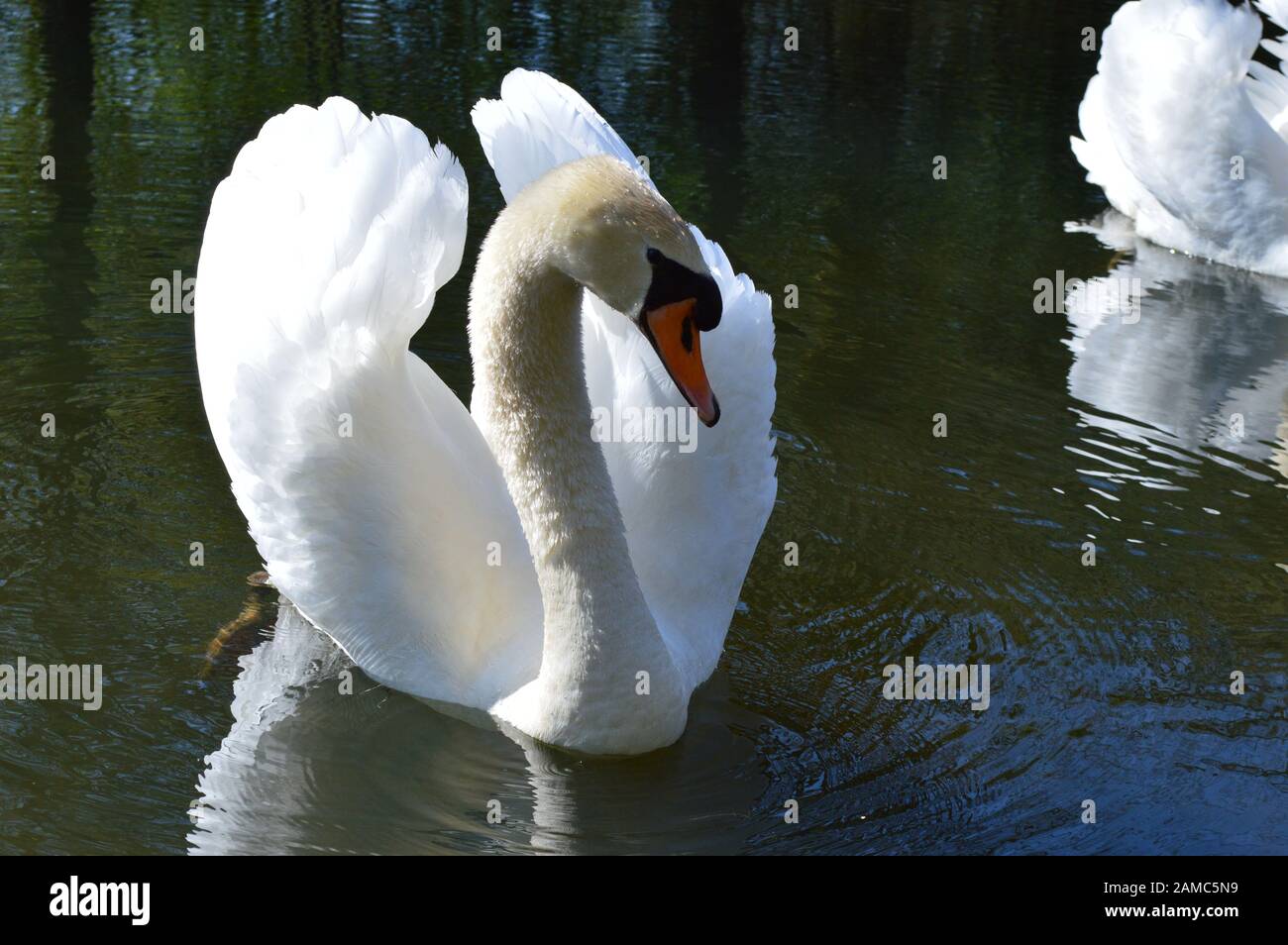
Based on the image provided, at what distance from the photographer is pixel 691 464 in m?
5.20

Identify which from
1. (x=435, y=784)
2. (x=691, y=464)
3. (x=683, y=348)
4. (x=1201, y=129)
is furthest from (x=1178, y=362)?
(x=435, y=784)

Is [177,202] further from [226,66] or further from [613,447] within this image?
[613,447]

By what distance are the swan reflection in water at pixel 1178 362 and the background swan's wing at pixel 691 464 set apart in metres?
2.29

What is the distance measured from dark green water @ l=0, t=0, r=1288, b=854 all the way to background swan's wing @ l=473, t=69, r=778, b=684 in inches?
13.5

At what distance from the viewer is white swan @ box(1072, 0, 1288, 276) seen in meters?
10.1

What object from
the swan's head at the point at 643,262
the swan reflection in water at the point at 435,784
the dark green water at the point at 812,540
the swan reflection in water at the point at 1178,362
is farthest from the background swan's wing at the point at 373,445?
the swan reflection in water at the point at 1178,362

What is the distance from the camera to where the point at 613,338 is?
5406 mm

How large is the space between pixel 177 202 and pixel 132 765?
19.4 feet

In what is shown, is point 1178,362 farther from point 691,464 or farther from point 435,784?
point 435,784

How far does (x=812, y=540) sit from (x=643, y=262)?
7.61 feet

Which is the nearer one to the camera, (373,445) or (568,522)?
(568,522)

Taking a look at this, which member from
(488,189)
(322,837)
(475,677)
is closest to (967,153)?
(488,189)

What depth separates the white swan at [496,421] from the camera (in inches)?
176
